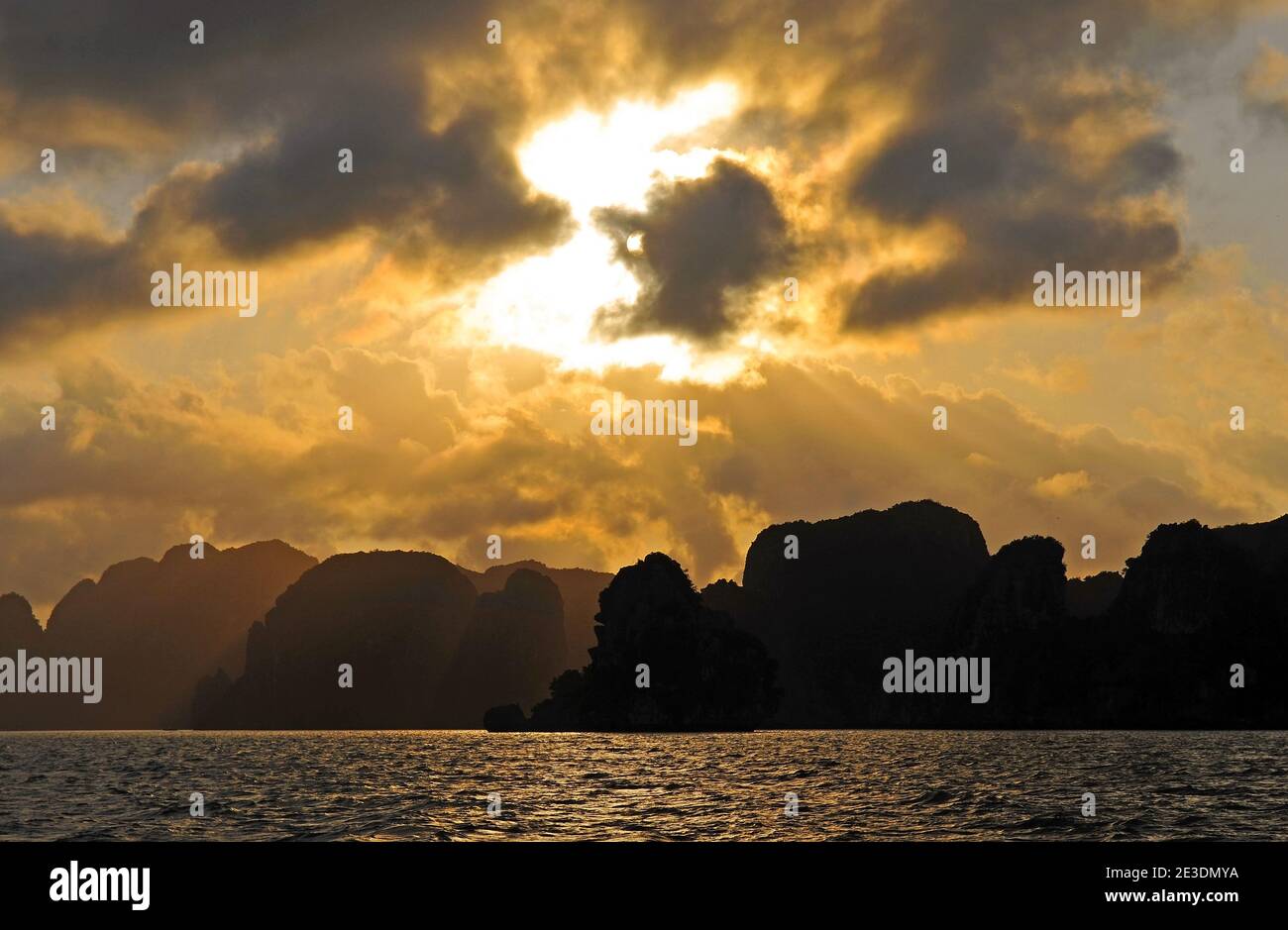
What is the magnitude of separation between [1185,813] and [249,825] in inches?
1770
